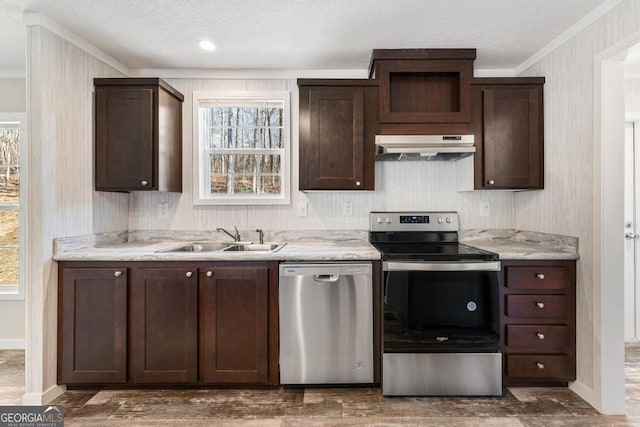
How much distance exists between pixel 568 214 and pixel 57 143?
341 centimetres

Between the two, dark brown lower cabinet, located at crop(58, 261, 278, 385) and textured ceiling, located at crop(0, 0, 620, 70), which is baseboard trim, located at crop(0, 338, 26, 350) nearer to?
dark brown lower cabinet, located at crop(58, 261, 278, 385)

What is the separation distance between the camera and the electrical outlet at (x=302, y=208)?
121 inches

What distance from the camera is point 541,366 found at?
7.61ft

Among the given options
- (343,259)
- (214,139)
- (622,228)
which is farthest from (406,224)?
(214,139)

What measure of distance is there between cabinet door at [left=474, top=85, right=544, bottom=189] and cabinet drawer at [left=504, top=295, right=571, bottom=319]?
0.83m

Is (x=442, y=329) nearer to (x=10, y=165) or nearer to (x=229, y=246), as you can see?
(x=229, y=246)

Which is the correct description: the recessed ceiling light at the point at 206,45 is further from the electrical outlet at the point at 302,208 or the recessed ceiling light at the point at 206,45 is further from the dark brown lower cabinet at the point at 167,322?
the dark brown lower cabinet at the point at 167,322

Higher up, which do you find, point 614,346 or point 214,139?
point 214,139

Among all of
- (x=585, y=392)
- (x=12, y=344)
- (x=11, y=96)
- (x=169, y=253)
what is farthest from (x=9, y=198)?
(x=585, y=392)

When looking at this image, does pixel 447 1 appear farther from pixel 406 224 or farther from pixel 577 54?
pixel 406 224

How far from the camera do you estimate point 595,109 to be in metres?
2.16

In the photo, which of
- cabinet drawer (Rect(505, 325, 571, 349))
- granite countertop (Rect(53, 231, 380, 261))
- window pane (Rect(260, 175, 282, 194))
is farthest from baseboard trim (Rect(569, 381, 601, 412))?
window pane (Rect(260, 175, 282, 194))

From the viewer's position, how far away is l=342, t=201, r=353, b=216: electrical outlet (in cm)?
307

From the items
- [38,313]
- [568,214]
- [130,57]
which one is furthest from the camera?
[130,57]
